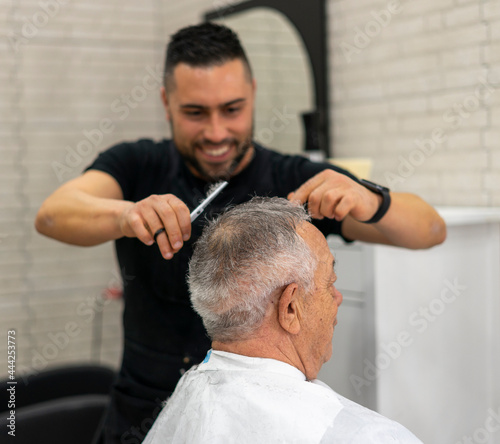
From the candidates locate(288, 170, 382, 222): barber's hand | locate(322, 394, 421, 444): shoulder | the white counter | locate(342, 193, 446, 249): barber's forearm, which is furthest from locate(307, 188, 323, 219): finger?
the white counter

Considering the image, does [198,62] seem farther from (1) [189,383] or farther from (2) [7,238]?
(2) [7,238]

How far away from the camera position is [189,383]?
52.9 inches

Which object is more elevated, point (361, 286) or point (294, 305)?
point (294, 305)

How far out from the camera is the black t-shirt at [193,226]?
1.67m

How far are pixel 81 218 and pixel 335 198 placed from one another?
65 cm

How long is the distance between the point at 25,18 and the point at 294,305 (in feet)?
10.7

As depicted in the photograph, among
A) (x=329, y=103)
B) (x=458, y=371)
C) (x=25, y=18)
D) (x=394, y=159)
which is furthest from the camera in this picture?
(x=25, y=18)

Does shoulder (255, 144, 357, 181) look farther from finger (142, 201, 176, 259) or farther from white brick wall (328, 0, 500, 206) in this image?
white brick wall (328, 0, 500, 206)

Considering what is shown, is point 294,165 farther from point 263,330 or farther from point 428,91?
point 428,91

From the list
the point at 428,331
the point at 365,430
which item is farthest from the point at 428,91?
the point at 365,430

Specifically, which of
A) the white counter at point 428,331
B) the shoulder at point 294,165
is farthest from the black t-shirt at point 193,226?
the white counter at point 428,331

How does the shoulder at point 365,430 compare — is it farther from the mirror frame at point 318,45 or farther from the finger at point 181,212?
the mirror frame at point 318,45

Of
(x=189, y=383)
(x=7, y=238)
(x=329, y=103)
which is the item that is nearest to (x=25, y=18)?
(x=7, y=238)

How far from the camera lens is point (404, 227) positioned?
5.19 ft
